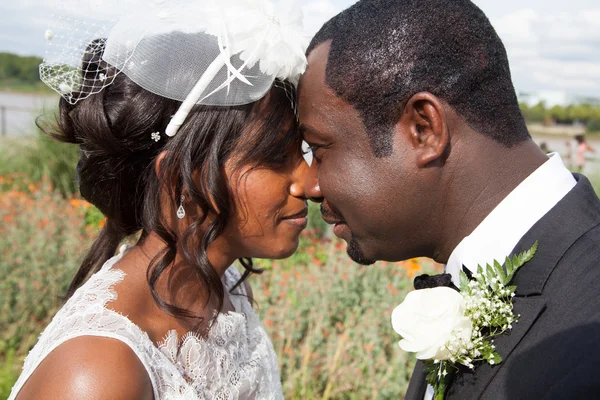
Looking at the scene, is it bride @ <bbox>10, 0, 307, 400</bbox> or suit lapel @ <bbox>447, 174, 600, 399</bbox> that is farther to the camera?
bride @ <bbox>10, 0, 307, 400</bbox>

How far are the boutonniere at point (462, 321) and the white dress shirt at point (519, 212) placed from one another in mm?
60

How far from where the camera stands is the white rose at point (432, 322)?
1946 millimetres

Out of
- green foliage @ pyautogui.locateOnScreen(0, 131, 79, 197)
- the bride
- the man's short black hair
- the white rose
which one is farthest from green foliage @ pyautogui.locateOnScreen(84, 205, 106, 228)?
the white rose

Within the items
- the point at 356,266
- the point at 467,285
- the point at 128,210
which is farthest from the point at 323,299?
the point at 467,285

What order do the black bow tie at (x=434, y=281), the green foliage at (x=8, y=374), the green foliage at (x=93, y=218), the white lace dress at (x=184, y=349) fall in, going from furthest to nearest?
the green foliage at (x=93, y=218) < the green foliage at (x=8, y=374) < the white lace dress at (x=184, y=349) < the black bow tie at (x=434, y=281)

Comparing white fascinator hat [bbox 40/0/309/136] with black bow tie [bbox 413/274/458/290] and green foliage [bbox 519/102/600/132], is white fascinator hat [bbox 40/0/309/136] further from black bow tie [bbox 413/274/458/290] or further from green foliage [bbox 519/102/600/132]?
green foliage [bbox 519/102/600/132]

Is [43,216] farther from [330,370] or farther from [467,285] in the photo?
[467,285]

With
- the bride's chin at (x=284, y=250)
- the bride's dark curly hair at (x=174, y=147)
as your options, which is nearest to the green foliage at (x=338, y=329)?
the bride's chin at (x=284, y=250)

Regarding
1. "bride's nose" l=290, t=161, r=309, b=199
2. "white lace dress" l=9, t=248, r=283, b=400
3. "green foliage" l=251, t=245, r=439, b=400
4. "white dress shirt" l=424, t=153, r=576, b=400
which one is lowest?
"green foliage" l=251, t=245, r=439, b=400

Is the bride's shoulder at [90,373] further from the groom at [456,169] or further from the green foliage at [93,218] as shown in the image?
the green foliage at [93,218]

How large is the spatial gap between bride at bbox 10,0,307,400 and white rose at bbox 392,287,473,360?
2.83 feet

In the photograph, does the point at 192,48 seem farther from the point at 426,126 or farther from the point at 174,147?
the point at 426,126

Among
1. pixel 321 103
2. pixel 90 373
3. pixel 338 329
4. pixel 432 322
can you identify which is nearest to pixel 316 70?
pixel 321 103

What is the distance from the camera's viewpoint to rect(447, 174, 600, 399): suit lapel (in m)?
1.87
